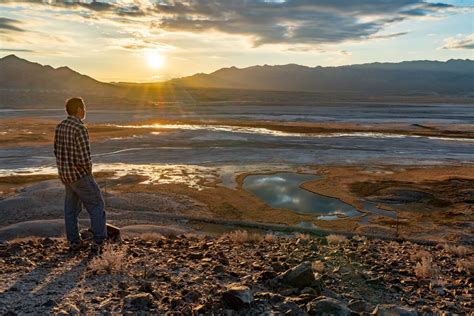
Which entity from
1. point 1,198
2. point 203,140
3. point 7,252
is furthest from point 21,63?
point 7,252

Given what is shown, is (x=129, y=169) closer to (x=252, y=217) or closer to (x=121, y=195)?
(x=121, y=195)

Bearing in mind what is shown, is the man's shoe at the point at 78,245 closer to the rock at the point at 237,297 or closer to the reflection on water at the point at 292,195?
the rock at the point at 237,297

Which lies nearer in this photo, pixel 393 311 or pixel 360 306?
pixel 393 311

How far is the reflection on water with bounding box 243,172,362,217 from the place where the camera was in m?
18.1

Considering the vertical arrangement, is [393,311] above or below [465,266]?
above

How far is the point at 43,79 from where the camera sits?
159 metres

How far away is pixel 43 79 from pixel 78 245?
167468 millimetres

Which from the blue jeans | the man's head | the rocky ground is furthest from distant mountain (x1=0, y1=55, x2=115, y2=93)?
the rocky ground

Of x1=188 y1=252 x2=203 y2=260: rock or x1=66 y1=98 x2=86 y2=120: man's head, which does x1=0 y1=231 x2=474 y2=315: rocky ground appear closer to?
x1=188 y1=252 x2=203 y2=260: rock

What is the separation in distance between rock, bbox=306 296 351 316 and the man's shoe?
3465mm

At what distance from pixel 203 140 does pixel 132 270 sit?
1240 inches

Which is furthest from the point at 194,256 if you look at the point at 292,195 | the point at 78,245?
the point at 292,195

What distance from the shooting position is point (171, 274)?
5758 mm

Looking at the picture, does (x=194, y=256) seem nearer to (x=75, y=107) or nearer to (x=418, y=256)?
(x=75, y=107)
